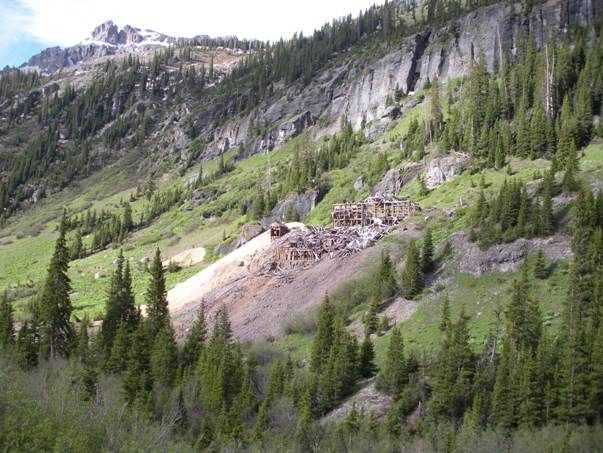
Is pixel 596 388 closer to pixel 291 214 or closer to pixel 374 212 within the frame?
pixel 374 212

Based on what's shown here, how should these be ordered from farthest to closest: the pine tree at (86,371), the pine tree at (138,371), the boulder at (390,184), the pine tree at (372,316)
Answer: the boulder at (390,184)
the pine tree at (372,316)
the pine tree at (138,371)
the pine tree at (86,371)

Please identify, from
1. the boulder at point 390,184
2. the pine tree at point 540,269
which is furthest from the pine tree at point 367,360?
the boulder at point 390,184

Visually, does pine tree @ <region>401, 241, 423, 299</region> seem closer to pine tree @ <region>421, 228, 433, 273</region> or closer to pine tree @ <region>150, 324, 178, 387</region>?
pine tree @ <region>421, 228, 433, 273</region>

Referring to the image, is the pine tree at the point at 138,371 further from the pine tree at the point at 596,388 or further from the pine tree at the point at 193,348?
the pine tree at the point at 596,388

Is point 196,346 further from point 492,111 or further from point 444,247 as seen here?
point 492,111

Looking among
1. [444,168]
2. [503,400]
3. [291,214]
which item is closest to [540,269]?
[503,400]

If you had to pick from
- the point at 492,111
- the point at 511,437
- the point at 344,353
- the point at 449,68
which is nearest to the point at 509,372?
the point at 511,437
